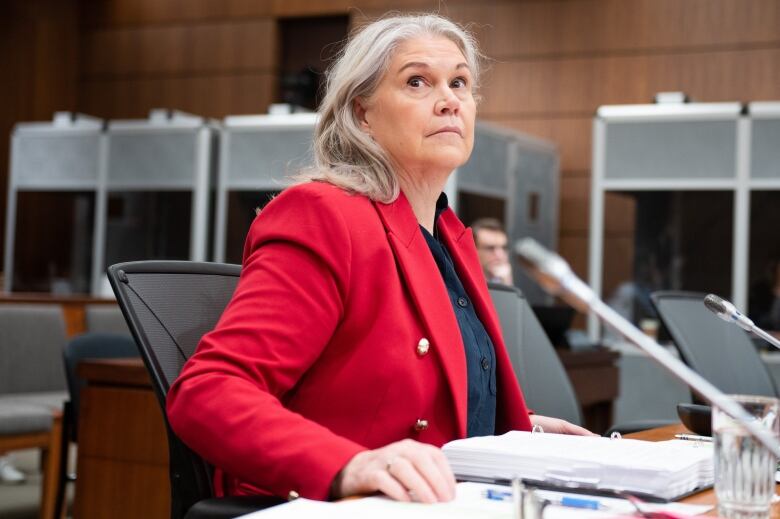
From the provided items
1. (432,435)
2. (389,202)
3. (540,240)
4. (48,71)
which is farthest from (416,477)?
(48,71)

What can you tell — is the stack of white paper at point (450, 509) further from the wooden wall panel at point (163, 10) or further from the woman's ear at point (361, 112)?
the wooden wall panel at point (163, 10)

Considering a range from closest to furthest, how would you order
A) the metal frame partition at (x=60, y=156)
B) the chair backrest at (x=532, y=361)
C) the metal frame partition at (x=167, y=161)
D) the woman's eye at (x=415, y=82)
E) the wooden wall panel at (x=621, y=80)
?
the woman's eye at (x=415, y=82)
the chair backrest at (x=532, y=361)
the metal frame partition at (x=167, y=161)
the wooden wall panel at (x=621, y=80)
the metal frame partition at (x=60, y=156)

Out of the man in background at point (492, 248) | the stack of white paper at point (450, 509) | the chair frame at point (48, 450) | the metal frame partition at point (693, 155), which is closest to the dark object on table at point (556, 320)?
the man in background at point (492, 248)

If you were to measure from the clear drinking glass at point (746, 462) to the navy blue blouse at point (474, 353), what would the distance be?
0.63 metres

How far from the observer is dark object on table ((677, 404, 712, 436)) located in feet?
5.40

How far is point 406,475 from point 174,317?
623 mm

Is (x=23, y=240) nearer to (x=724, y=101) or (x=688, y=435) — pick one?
(x=724, y=101)

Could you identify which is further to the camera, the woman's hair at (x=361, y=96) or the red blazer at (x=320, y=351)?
the woman's hair at (x=361, y=96)

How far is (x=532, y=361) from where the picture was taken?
2275 mm

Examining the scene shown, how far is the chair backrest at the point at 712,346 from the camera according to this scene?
260 cm

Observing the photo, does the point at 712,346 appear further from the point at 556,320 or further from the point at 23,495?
the point at 23,495

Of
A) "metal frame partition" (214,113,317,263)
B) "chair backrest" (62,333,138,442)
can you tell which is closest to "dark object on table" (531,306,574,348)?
"chair backrest" (62,333,138,442)

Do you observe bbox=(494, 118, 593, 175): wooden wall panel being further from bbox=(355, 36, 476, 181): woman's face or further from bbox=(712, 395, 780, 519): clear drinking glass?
bbox=(712, 395, 780, 519): clear drinking glass

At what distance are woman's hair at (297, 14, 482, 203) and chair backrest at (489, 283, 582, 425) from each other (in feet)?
2.19
